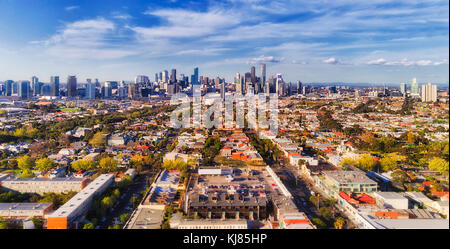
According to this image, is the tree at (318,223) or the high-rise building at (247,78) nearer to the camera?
the tree at (318,223)

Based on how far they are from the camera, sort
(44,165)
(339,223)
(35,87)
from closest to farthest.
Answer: (339,223)
(44,165)
(35,87)

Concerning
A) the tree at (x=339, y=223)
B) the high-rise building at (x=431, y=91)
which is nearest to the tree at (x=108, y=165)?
the tree at (x=339, y=223)

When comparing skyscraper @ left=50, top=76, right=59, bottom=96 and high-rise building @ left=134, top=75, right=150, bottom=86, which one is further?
high-rise building @ left=134, top=75, right=150, bottom=86

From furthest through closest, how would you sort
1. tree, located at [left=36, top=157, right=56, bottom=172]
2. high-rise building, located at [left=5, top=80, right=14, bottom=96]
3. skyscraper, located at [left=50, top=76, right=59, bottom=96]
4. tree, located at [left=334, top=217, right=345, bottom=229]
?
1. skyscraper, located at [left=50, top=76, right=59, bottom=96]
2. high-rise building, located at [left=5, top=80, right=14, bottom=96]
3. tree, located at [left=36, top=157, right=56, bottom=172]
4. tree, located at [left=334, top=217, right=345, bottom=229]

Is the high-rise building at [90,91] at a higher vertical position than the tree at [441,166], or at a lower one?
higher

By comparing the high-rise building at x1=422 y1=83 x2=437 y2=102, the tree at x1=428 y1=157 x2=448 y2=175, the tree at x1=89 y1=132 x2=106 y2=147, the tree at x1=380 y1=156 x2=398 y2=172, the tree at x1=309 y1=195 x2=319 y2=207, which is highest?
the high-rise building at x1=422 y1=83 x2=437 y2=102

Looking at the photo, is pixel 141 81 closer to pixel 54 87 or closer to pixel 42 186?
pixel 54 87

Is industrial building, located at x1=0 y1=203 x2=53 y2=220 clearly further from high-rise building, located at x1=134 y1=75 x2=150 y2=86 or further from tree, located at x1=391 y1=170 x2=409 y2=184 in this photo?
high-rise building, located at x1=134 y1=75 x2=150 y2=86

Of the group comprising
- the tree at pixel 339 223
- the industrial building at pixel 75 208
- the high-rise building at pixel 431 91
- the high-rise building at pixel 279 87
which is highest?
the high-rise building at pixel 279 87

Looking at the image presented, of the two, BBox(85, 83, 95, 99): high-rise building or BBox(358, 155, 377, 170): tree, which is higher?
BBox(85, 83, 95, 99): high-rise building

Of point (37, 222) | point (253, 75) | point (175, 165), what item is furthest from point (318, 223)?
point (253, 75)

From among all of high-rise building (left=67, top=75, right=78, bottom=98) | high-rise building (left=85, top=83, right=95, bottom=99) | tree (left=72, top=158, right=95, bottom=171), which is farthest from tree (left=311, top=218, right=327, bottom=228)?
high-rise building (left=85, top=83, right=95, bottom=99)

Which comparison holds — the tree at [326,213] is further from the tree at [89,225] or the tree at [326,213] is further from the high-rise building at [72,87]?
the high-rise building at [72,87]
